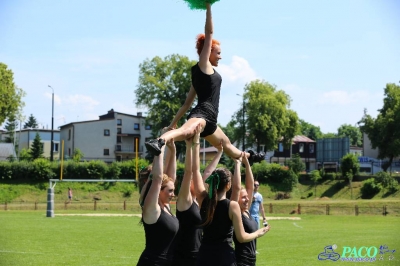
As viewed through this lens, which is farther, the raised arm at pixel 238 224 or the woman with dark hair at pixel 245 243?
the woman with dark hair at pixel 245 243

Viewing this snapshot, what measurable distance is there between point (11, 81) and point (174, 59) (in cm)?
1844

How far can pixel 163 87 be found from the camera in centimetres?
6362

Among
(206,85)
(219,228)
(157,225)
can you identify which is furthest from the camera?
(206,85)

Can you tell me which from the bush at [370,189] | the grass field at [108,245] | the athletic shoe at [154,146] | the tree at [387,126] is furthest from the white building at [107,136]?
the athletic shoe at [154,146]

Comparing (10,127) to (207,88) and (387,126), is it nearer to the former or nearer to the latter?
(387,126)

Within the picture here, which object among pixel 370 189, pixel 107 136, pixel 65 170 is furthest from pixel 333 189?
pixel 107 136

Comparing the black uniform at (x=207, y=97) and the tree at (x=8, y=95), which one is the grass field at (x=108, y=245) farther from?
the tree at (x=8, y=95)

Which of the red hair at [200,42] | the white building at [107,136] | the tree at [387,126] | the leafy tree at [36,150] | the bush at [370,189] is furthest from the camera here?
the white building at [107,136]

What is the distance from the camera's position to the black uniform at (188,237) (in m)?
6.32

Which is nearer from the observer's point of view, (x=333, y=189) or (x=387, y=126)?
(x=333, y=189)

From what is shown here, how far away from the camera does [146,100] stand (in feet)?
215

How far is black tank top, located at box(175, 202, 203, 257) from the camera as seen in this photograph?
6.36 meters

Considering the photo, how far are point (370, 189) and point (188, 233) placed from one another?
45259mm

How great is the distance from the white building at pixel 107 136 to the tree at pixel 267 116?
823 inches
